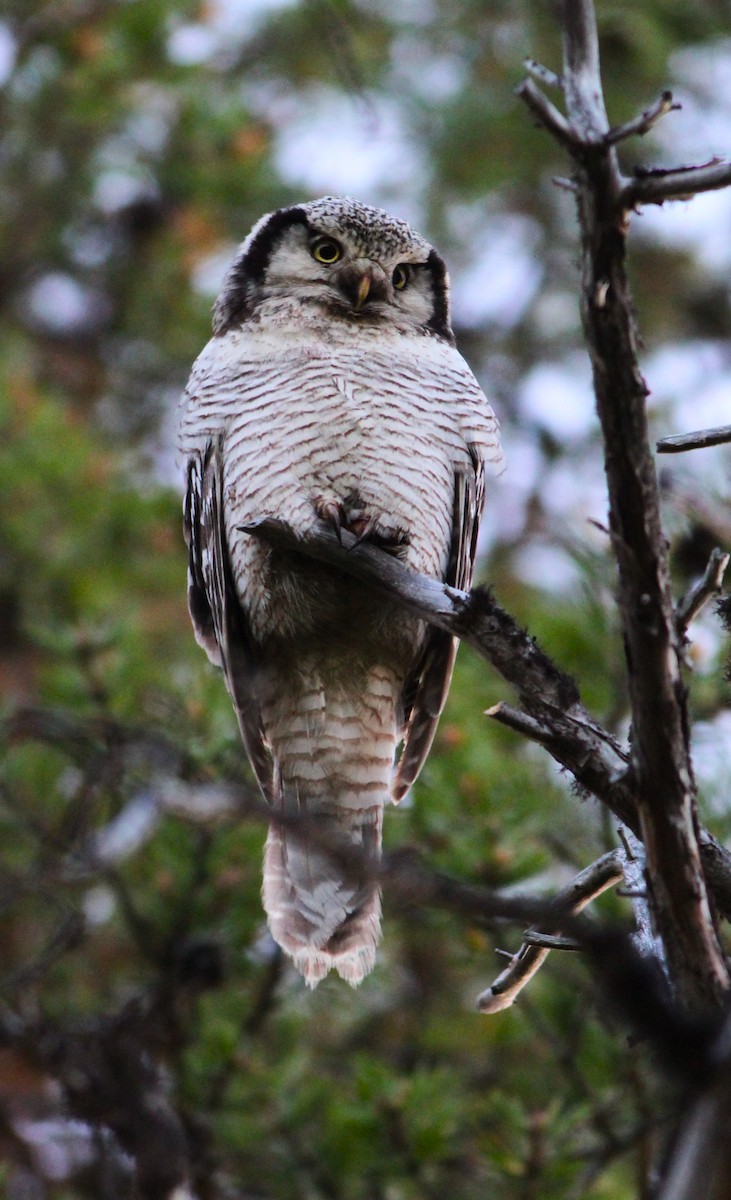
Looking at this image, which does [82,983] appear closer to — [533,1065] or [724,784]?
[533,1065]

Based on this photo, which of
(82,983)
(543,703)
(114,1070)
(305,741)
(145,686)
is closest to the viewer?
(543,703)

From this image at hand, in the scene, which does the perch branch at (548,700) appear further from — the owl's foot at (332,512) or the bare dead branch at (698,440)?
the owl's foot at (332,512)

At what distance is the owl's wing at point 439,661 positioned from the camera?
11.2 feet

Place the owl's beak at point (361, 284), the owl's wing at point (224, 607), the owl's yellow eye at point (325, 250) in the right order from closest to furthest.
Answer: the owl's wing at point (224, 607) → the owl's beak at point (361, 284) → the owl's yellow eye at point (325, 250)

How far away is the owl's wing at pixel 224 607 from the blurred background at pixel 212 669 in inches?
4.0

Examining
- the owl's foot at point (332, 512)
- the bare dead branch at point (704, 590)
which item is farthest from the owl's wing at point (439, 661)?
the bare dead branch at point (704, 590)

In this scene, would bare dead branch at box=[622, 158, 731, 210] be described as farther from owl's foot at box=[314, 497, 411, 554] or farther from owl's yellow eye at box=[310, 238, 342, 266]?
owl's yellow eye at box=[310, 238, 342, 266]

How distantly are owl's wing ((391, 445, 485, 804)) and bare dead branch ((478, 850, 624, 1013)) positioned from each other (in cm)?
147

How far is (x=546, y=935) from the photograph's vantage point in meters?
1.94

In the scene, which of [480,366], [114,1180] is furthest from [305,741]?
[480,366]

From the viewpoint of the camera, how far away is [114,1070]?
288 cm

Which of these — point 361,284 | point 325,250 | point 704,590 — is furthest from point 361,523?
point 704,590

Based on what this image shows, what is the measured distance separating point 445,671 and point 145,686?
140 cm

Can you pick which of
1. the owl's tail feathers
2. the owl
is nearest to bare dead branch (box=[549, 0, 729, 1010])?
the owl
